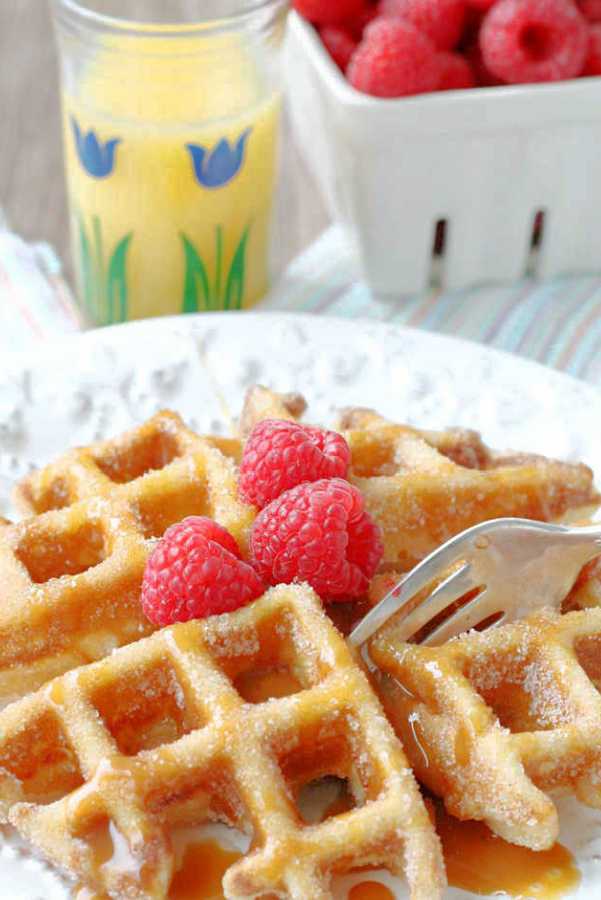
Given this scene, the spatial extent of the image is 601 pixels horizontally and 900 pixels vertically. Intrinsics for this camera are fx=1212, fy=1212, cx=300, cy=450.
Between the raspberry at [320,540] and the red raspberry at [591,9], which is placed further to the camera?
the red raspberry at [591,9]

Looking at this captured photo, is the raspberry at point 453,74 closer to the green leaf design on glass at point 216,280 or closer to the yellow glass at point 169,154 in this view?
the yellow glass at point 169,154

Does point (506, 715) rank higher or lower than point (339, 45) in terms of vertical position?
lower

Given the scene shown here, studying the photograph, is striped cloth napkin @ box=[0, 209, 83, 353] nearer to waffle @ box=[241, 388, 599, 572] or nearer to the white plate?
the white plate

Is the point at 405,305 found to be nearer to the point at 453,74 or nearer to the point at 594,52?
the point at 453,74

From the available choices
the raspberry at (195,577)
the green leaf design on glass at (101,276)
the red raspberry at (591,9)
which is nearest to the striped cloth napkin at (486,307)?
the green leaf design on glass at (101,276)

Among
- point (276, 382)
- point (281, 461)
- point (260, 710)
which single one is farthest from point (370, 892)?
point (276, 382)

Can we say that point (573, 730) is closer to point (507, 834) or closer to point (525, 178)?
point (507, 834)
